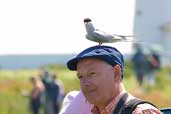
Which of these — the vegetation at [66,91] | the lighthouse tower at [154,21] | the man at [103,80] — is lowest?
the lighthouse tower at [154,21]

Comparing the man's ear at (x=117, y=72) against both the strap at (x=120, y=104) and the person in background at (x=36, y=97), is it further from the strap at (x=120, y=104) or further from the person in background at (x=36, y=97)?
the person in background at (x=36, y=97)

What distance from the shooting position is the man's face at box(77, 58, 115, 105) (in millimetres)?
4574

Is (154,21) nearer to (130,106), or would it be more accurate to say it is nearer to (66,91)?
(66,91)

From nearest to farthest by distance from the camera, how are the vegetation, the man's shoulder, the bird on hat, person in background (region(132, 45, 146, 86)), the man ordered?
the man's shoulder → the man → the bird on hat → the vegetation → person in background (region(132, 45, 146, 86))

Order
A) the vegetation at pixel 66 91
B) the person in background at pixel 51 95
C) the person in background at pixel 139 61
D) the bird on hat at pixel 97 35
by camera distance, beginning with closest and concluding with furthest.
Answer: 1. the bird on hat at pixel 97 35
2. the person in background at pixel 51 95
3. the vegetation at pixel 66 91
4. the person in background at pixel 139 61

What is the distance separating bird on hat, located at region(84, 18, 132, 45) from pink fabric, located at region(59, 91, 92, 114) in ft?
1.72

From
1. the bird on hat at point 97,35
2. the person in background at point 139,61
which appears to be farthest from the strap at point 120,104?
the person in background at point 139,61

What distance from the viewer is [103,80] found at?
457cm

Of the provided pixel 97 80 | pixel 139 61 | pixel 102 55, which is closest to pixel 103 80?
pixel 97 80

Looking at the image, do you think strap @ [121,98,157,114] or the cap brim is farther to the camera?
the cap brim

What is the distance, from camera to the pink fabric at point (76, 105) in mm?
5426

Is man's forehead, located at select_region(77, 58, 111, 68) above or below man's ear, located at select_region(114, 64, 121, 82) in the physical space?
above

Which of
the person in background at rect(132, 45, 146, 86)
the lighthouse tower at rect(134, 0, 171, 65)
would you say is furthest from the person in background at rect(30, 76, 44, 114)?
the lighthouse tower at rect(134, 0, 171, 65)

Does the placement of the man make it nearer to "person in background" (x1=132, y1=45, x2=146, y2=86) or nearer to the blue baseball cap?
the blue baseball cap
